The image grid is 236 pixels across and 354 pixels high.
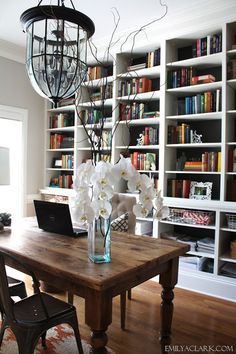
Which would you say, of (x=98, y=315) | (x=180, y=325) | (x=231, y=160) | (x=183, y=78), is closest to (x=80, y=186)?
(x=98, y=315)

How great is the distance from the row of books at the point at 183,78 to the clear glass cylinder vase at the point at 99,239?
227 cm

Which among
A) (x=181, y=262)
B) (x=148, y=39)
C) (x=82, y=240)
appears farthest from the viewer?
(x=148, y=39)

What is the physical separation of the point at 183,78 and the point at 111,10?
1041 mm

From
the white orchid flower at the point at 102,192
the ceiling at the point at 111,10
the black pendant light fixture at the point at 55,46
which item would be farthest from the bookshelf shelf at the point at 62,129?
the white orchid flower at the point at 102,192

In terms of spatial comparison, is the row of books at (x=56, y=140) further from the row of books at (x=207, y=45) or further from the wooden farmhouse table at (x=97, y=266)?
the wooden farmhouse table at (x=97, y=266)

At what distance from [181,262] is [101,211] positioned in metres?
2.17

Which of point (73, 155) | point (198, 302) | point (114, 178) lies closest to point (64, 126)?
point (73, 155)

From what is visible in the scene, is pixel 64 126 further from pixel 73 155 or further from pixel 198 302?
pixel 198 302

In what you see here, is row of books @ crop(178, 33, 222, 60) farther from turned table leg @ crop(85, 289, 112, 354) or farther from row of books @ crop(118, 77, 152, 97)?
turned table leg @ crop(85, 289, 112, 354)

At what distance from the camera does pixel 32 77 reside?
1758mm

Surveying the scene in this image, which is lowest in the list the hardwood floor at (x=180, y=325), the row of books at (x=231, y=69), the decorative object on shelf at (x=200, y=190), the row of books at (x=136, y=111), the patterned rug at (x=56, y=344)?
the hardwood floor at (x=180, y=325)

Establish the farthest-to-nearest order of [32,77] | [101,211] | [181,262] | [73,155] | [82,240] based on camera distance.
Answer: [73,155]
[181,262]
[82,240]
[32,77]
[101,211]

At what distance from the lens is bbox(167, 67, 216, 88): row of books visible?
3.20m

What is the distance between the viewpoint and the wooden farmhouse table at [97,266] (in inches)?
52.8
